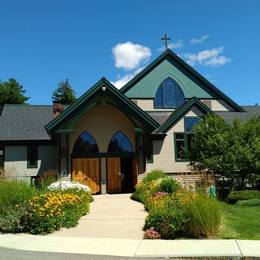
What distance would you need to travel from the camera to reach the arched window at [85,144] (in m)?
25.8

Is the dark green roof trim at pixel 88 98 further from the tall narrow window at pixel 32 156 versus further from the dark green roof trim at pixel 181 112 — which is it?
the tall narrow window at pixel 32 156

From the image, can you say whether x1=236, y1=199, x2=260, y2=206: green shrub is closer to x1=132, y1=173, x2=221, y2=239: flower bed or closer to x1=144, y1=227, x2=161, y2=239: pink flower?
x1=132, y1=173, x2=221, y2=239: flower bed

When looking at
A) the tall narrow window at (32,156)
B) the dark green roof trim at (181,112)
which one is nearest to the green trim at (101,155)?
the dark green roof trim at (181,112)

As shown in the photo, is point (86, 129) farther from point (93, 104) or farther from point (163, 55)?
point (163, 55)

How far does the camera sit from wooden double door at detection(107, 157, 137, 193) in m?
26.2

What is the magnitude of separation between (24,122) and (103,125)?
6.29m

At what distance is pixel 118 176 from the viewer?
26.3 metres

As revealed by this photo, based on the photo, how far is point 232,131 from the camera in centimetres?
2191

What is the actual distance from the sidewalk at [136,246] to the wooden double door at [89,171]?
13.4m

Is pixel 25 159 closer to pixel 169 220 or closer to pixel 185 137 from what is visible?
pixel 185 137

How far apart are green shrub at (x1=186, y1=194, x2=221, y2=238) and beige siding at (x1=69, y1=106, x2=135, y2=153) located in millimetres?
14690

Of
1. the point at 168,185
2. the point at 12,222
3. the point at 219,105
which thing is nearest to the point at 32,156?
the point at 168,185

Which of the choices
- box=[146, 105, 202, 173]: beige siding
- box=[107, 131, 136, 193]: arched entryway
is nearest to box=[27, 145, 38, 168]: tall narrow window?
box=[107, 131, 136, 193]: arched entryway

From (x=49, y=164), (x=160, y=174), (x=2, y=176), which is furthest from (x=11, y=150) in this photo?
(x=2, y=176)
